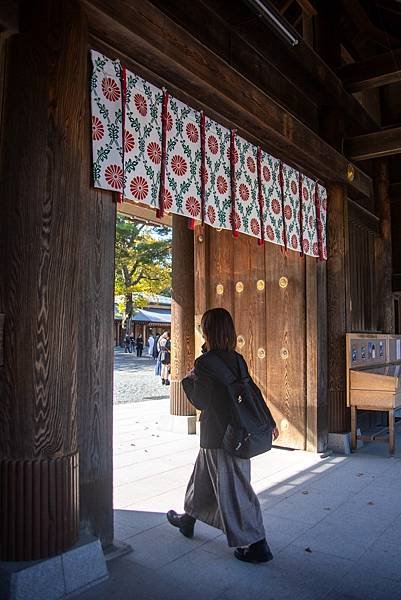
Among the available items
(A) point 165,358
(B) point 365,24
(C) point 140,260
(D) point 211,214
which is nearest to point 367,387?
(D) point 211,214

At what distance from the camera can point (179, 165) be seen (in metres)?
4.24

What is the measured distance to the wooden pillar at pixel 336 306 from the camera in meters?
6.64

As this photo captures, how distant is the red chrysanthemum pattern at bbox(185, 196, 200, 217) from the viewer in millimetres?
4309

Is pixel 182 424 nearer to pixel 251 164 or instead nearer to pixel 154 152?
pixel 251 164

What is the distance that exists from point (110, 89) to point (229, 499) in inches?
117

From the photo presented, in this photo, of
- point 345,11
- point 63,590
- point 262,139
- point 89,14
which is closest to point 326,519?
point 63,590

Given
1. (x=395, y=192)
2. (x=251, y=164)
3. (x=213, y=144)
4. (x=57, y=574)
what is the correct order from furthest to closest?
(x=395, y=192)
(x=251, y=164)
(x=213, y=144)
(x=57, y=574)

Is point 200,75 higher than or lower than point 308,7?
lower

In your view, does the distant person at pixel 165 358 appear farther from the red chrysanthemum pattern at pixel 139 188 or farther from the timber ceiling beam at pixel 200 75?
the red chrysanthemum pattern at pixel 139 188

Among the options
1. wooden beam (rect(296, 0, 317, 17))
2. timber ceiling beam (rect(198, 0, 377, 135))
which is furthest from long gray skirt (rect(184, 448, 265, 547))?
wooden beam (rect(296, 0, 317, 17))

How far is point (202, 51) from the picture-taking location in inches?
158

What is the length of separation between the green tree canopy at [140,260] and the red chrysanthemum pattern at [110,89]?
21.2 m

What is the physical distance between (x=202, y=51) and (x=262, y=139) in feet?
4.87

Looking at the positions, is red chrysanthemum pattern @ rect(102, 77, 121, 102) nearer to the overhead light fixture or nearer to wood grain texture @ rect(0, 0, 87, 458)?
wood grain texture @ rect(0, 0, 87, 458)
